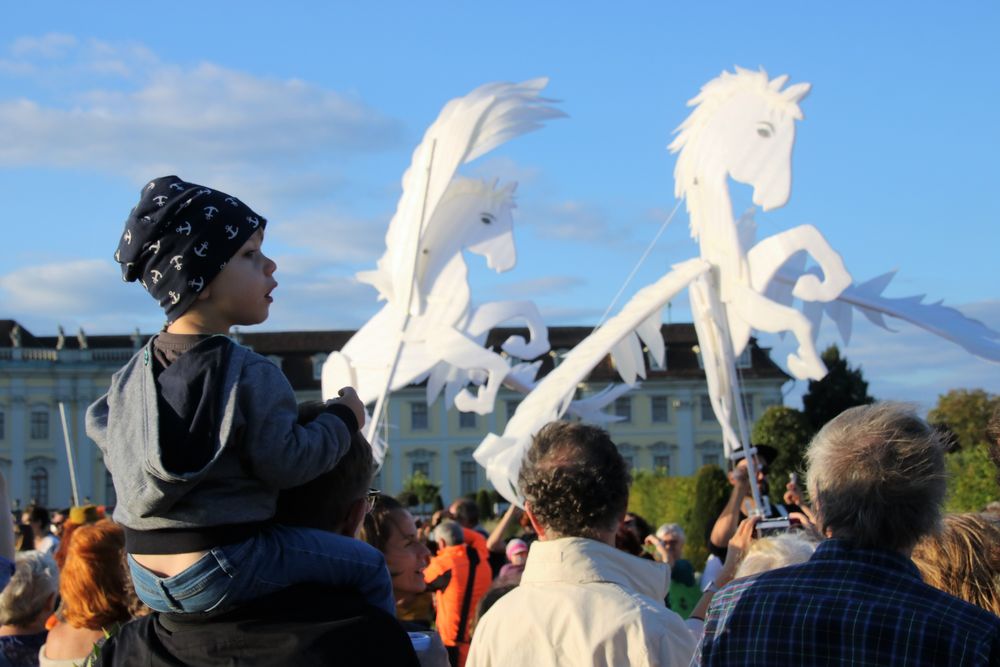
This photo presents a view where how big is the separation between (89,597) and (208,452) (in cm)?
230

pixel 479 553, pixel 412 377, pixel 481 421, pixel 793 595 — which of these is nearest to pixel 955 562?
pixel 793 595

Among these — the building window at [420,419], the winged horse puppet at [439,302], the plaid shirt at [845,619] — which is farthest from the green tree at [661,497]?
the building window at [420,419]

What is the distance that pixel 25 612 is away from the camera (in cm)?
448

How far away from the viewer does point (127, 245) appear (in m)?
2.23

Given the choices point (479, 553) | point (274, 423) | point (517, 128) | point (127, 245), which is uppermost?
point (517, 128)

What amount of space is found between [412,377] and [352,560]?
42.4 feet

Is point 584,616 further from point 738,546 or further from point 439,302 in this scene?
point 439,302

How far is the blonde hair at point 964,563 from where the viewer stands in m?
2.83

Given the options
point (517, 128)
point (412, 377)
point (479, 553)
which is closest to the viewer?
point (479, 553)

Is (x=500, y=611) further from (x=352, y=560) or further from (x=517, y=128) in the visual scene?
(x=517, y=128)

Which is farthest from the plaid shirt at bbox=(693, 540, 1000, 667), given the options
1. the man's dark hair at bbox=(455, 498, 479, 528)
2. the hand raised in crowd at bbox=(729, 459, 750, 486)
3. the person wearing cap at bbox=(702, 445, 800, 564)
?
the man's dark hair at bbox=(455, 498, 479, 528)

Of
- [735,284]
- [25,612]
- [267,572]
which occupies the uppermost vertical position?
[735,284]

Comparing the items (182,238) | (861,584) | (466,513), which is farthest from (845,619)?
(466,513)

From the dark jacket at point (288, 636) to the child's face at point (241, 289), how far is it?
497 mm
